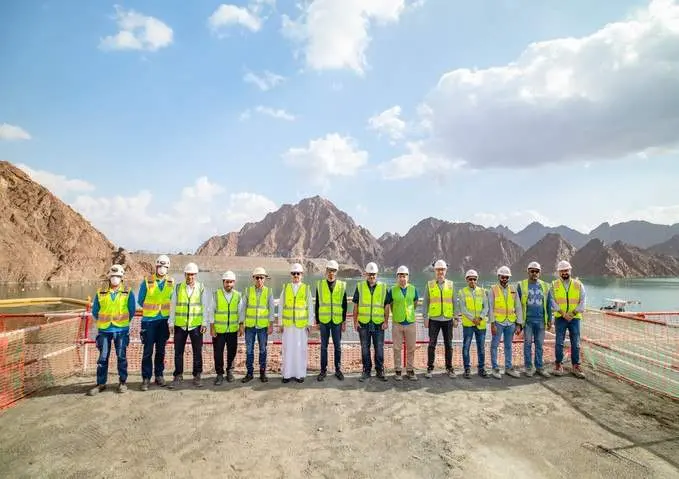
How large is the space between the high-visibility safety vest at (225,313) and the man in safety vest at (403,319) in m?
2.85

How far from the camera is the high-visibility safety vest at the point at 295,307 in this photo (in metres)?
6.96

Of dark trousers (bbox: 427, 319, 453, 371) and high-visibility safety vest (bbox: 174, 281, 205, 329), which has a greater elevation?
high-visibility safety vest (bbox: 174, 281, 205, 329)

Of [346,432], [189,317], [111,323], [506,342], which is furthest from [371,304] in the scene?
[111,323]

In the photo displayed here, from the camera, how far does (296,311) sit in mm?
6988

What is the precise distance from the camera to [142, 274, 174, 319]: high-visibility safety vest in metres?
6.52

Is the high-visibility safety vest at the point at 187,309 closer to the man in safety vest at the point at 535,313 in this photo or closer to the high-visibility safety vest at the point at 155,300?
the high-visibility safety vest at the point at 155,300

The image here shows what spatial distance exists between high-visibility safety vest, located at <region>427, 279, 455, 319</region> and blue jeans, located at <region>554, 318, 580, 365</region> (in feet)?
7.55

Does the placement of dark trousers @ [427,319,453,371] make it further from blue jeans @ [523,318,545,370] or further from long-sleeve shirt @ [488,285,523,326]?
blue jeans @ [523,318,545,370]

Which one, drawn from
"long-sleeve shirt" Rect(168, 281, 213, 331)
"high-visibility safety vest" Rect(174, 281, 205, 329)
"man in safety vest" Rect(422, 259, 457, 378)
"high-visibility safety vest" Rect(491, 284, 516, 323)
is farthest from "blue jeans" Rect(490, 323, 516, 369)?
"high-visibility safety vest" Rect(174, 281, 205, 329)

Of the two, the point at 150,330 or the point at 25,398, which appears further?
the point at 150,330

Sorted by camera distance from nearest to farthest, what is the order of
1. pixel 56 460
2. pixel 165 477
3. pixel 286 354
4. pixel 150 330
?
1. pixel 165 477
2. pixel 56 460
3. pixel 150 330
4. pixel 286 354

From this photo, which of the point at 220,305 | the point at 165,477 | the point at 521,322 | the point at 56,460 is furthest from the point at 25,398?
the point at 521,322

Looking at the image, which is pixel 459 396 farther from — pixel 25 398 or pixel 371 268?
pixel 25 398

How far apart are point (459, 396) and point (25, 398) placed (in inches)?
283
